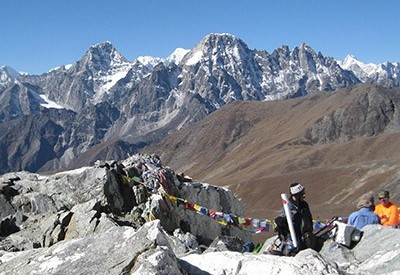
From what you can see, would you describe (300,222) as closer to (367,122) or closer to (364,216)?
(364,216)

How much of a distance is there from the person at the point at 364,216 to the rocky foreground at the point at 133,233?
1879 millimetres

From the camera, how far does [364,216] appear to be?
1371 centimetres

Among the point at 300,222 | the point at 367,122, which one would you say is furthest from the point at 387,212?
the point at 367,122

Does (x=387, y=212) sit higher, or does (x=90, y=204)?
(x=90, y=204)

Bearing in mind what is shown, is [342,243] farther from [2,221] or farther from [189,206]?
[189,206]

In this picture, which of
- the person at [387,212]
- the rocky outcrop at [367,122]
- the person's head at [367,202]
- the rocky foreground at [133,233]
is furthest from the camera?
the rocky outcrop at [367,122]

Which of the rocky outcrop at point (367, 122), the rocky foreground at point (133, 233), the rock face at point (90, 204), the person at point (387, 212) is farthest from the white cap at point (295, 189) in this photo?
the rocky outcrop at point (367, 122)

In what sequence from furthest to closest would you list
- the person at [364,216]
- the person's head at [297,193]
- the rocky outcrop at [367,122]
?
the rocky outcrop at [367,122]
the person at [364,216]
the person's head at [297,193]

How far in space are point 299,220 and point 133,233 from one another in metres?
3.85

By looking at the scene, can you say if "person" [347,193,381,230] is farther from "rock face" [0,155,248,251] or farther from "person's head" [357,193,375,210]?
"rock face" [0,155,248,251]

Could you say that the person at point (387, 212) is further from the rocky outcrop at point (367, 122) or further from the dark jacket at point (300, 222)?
the rocky outcrop at point (367, 122)

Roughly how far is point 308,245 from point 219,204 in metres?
25.2

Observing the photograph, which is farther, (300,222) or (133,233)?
(300,222)

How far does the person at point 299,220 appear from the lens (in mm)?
11047
